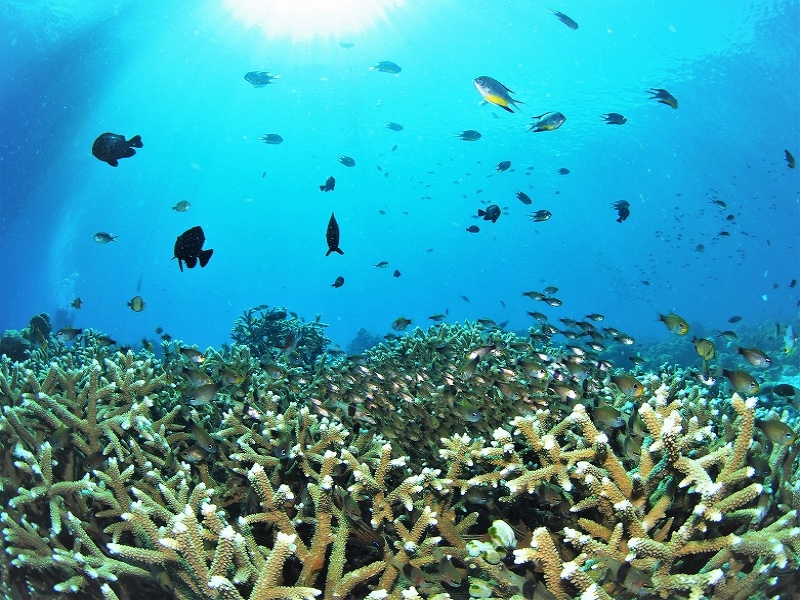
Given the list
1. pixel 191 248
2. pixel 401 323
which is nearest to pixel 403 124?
pixel 401 323

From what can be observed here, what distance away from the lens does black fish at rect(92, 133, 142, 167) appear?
6.20 metres

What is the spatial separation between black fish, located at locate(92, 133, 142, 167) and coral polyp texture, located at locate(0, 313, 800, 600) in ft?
11.3

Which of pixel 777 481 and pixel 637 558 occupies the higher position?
pixel 637 558

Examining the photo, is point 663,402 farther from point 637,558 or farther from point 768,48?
point 768,48

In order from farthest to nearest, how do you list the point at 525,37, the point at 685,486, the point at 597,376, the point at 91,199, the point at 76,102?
the point at 91,199, the point at 525,37, the point at 76,102, the point at 597,376, the point at 685,486

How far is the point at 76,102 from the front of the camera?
41719mm

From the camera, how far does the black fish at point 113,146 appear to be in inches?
244

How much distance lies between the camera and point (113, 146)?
245 inches

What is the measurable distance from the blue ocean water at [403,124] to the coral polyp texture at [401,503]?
19.0 meters

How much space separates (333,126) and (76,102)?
31.5 metres

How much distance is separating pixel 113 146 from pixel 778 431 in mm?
7943

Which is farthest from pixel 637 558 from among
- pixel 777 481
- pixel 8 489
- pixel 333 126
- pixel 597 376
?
pixel 333 126

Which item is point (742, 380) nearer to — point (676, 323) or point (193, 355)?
point (676, 323)

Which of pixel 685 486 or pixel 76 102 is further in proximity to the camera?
pixel 76 102
